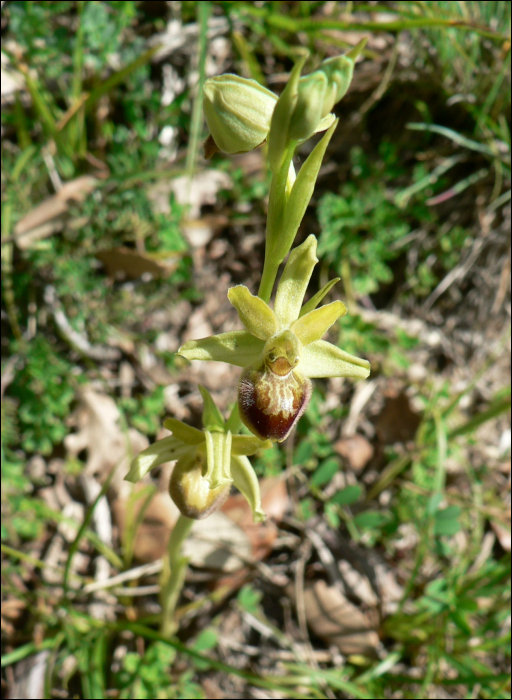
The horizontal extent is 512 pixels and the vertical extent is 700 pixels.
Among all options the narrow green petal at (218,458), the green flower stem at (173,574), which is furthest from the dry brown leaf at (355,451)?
the narrow green petal at (218,458)

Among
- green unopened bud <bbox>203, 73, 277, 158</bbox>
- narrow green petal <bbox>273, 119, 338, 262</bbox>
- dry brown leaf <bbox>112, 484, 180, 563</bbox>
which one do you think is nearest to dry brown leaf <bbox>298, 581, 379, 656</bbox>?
dry brown leaf <bbox>112, 484, 180, 563</bbox>

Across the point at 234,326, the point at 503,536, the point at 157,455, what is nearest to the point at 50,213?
the point at 234,326

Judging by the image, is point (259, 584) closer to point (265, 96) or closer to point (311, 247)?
point (311, 247)

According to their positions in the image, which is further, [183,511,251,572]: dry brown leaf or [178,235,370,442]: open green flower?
[183,511,251,572]: dry brown leaf

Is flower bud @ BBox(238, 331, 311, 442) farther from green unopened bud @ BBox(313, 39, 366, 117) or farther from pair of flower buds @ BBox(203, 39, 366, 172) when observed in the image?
green unopened bud @ BBox(313, 39, 366, 117)

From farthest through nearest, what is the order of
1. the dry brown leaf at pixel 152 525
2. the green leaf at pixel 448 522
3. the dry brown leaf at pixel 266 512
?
the dry brown leaf at pixel 266 512
the dry brown leaf at pixel 152 525
the green leaf at pixel 448 522

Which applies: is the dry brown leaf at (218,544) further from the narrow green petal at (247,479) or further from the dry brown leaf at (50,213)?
the dry brown leaf at (50,213)

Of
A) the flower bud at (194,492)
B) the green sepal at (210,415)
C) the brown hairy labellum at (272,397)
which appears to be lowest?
the flower bud at (194,492)

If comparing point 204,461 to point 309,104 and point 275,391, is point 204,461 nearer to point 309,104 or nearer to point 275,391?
point 275,391
